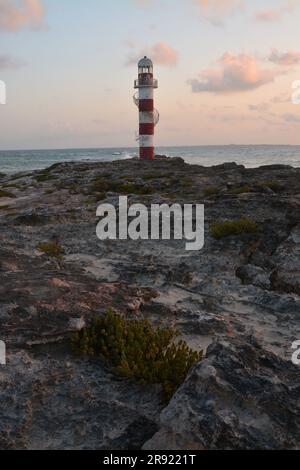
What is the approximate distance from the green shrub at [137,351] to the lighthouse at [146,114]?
46565 mm

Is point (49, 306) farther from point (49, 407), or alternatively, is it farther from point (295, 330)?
point (295, 330)

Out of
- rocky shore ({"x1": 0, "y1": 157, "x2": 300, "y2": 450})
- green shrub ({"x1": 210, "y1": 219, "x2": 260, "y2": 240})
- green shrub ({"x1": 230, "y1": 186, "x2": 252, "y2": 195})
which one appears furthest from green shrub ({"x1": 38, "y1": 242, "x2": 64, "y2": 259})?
green shrub ({"x1": 230, "y1": 186, "x2": 252, "y2": 195})

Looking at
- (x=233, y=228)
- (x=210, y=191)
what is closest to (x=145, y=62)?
(x=210, y=191)

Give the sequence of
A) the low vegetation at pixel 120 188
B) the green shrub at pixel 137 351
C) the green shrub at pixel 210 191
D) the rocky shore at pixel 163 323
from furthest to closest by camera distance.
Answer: the low vegetation at pixel 120 188 → the green shrub at pixel 210 191 → the green shrub at pixel 137 351 → the rocky shore at pixel 163 323

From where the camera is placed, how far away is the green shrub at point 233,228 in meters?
12.8

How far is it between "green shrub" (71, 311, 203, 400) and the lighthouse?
4657 centimetres

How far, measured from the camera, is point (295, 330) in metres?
7.84

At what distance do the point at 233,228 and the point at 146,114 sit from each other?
41548mm

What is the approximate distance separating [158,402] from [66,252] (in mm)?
7865

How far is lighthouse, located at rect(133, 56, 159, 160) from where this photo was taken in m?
51.9

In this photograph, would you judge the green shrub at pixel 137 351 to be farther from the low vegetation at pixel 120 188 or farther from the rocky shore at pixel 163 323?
the low vegetation at pixel 120 188

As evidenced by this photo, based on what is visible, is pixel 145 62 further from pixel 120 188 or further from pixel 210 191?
pixel 210 191

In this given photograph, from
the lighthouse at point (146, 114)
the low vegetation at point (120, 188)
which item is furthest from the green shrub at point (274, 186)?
the lighthouse at point (146, 114)

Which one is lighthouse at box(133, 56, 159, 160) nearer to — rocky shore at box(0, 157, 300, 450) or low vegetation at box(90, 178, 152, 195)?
low vegetation at box(90, 178, 152, 195)
